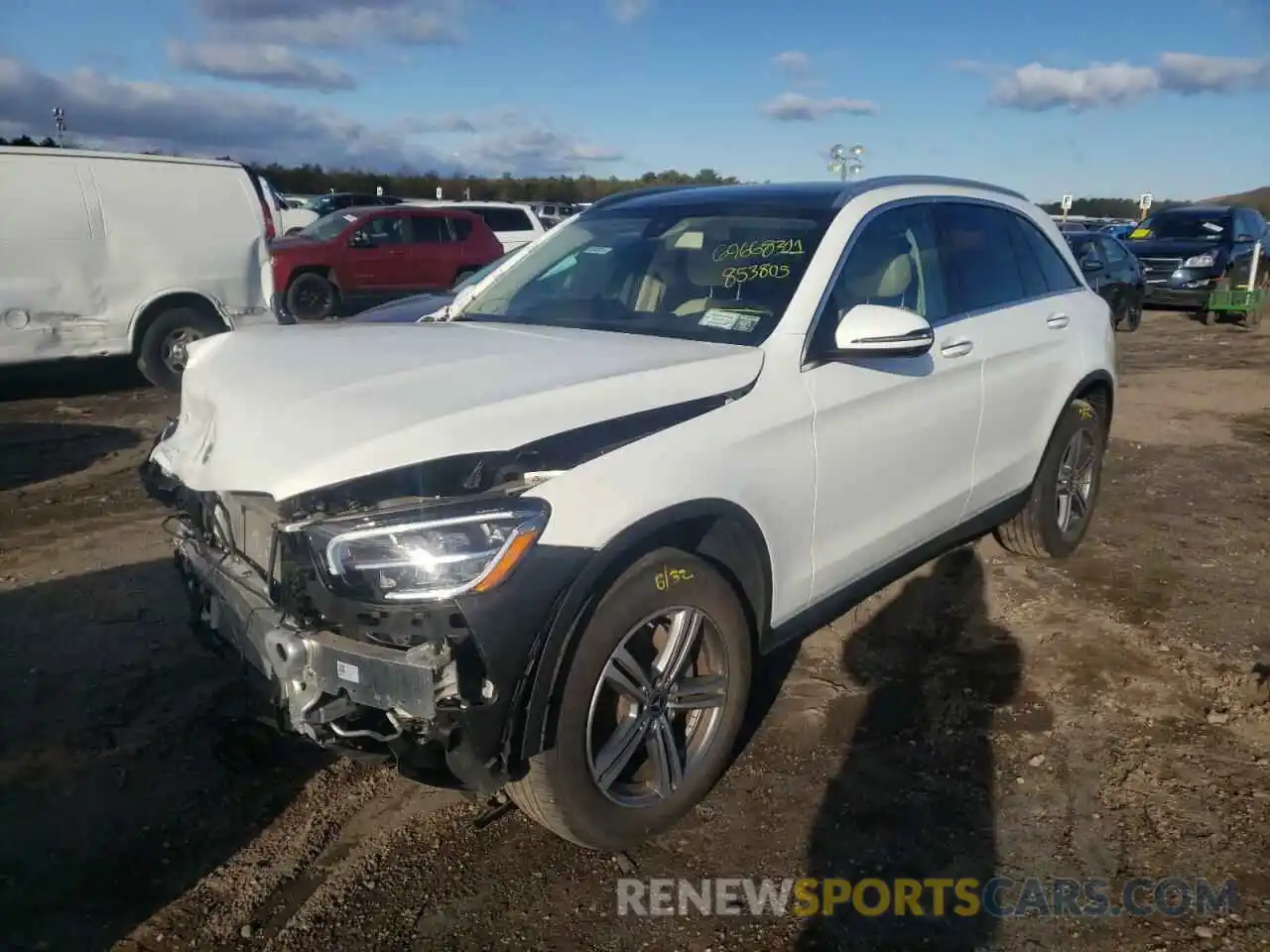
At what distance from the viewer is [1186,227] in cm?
1847

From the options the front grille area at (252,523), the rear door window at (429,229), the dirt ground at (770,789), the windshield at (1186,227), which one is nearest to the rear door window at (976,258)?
the dirt ground at (770,789)

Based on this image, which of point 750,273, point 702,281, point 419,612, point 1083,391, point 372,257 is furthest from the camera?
point 372,257

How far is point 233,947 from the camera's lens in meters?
2.55

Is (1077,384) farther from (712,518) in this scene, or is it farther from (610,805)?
(610,805)

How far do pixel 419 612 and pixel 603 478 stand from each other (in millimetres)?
567

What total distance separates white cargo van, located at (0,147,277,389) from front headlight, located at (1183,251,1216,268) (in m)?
14.8

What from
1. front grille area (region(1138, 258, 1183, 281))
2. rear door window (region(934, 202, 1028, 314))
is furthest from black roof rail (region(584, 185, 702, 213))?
front grille area (region(1138, 258, 1183, 281))

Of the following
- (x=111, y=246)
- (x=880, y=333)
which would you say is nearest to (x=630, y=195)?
(x=880, y=333)

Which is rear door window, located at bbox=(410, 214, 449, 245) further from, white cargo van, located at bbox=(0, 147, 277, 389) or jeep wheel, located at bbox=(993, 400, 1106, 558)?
jeep wheel, located at bbox=(993, 400, 1106, 558)

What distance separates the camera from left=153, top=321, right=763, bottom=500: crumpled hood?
7.93 feet

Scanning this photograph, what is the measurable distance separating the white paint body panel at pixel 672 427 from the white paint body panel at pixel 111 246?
6.79 metres

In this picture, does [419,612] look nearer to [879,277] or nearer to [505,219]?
[879,277]

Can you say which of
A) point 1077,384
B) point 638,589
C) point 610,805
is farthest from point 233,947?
point 1077,384

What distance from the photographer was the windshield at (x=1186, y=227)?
58.8 feet
